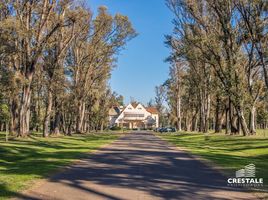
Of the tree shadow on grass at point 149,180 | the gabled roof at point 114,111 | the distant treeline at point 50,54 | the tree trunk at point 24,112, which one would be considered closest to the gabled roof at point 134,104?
the gabled roof at point 114,111

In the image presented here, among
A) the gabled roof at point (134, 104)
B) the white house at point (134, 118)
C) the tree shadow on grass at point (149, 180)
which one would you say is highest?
the gabled roof at point (134, 104)

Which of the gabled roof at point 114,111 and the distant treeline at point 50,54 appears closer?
the distant treeline at point 50,54

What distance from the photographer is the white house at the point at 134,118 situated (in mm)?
154125

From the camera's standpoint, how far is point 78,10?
42.3 meters

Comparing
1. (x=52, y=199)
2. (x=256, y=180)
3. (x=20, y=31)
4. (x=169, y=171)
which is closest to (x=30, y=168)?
(x=169, y=171)

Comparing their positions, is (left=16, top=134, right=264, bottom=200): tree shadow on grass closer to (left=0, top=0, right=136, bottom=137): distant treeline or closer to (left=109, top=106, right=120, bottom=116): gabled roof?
(left=0, top=0, right=136, bottom=137): distant treeline

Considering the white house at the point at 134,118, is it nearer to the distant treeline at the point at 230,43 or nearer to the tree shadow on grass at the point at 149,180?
the distant treeline at the point at 230,43

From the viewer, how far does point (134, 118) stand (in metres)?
156

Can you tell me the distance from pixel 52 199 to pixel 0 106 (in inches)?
1364

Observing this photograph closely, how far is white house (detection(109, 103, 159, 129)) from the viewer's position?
15412 centimetres

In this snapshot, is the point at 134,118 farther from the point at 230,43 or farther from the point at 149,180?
the point at 149,180

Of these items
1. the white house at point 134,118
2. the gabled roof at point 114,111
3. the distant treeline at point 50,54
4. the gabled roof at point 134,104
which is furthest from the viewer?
the gabled roof at point 114,111

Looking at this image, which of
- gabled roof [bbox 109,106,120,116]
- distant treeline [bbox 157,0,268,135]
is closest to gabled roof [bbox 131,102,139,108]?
gabled roof [bbox 109,106,120,116]

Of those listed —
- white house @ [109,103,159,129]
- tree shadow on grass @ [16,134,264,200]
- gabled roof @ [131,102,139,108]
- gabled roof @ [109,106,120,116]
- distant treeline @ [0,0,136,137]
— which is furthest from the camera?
gabled roof @ [109,106,120,116]
